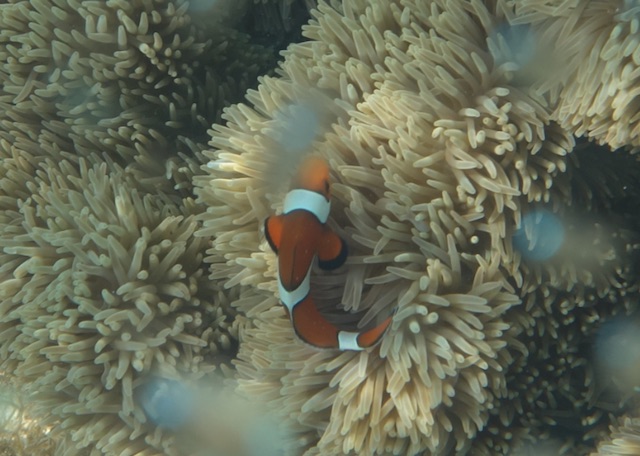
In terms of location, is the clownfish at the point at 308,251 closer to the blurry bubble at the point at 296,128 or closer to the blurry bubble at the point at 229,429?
the blurry bubble at the point at 296,128

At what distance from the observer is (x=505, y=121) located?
110 cm

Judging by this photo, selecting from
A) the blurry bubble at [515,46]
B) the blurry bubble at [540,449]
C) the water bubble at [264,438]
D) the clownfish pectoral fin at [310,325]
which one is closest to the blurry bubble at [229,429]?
the water bubble at [264,438]

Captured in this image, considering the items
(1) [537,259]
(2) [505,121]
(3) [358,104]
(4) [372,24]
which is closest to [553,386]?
(1) [537,259]

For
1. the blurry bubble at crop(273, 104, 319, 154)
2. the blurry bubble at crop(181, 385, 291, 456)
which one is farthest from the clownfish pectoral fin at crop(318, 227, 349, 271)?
the blurry bubble at crop(181, 385, 291, 456)

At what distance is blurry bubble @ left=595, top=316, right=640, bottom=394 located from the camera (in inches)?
51.4

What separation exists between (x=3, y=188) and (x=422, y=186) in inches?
39.1

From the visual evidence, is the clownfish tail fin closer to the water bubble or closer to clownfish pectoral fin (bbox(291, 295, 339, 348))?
clownfish pectoral fin (bbox(291, 295, 339, 348))

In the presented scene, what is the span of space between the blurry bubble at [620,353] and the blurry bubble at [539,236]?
25cm

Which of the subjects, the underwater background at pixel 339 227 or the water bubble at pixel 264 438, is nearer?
the underwater background at pixel 339 227

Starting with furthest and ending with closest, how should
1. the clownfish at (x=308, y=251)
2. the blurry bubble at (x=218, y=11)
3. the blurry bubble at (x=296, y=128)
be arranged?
the blurry bubble at (x=218, y=11), the blurry bubble at (x=296, y=128), the clownfish at (x=308, y=251)

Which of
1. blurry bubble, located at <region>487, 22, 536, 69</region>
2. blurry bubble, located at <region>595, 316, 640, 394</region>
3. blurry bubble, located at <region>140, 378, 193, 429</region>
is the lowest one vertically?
blurry bubble, located at <region>140, 378, 193, 429</region>

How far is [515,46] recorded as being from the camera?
1.16m

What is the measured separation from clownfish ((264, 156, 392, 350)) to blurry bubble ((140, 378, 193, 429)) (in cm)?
38

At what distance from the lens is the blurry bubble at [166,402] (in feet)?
4.44
